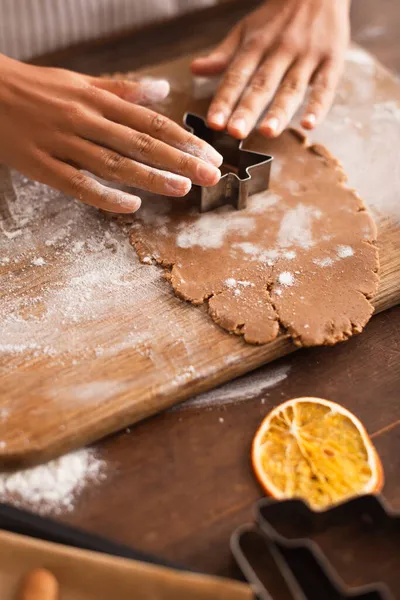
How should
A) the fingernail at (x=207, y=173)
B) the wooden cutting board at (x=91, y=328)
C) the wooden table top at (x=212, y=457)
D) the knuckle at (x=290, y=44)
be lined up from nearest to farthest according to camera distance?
the wooden table top at (x=212, y=457) → the wooden cutting board at (x=91, y=328) → the fingernail at (x=207, y=173) → the knuckle at (x=290, y=44)

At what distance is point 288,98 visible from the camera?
1.86 metres

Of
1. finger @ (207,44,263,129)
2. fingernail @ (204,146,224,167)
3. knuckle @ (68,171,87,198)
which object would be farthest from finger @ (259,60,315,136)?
knuckle @ (68,171,87,198)

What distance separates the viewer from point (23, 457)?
1.31 meters

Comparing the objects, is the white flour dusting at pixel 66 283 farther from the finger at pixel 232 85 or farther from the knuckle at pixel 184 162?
the finger at pixel 232 85

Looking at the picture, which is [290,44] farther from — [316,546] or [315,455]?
[316,546]

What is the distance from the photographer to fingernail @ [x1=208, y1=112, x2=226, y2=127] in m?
1.78

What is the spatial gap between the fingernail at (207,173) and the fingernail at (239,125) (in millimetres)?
211

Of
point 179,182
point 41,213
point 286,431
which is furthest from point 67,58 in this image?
point 286,431

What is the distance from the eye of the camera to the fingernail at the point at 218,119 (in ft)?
5.85

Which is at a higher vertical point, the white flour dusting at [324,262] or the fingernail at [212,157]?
the fingernail at [212,157]

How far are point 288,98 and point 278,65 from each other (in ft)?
0.44

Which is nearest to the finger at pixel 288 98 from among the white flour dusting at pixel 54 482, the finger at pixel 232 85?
the finger at pixel 232 85

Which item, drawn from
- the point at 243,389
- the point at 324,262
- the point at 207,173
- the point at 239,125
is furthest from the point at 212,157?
the point at 243,389

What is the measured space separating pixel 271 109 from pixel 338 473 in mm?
1049
